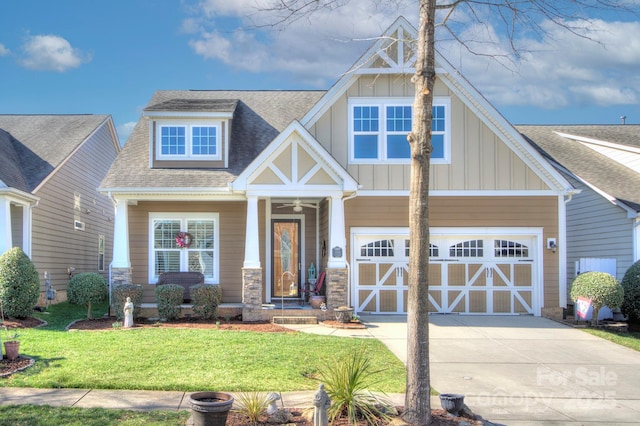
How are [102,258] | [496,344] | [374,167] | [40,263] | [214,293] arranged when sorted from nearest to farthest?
[496,344] < [214,293] < [374,167] < [40,263] < [102,258]

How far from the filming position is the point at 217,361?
→ 9281 mm

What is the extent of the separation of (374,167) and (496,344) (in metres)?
5.95

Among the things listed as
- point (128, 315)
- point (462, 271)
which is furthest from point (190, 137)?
point (462, 271)

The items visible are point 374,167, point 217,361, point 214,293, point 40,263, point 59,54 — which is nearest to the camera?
point 217,361

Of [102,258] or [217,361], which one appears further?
[102,258]

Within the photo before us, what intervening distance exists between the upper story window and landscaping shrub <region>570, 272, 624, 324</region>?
462cm

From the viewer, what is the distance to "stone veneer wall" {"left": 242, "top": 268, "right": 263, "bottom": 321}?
47.1ft

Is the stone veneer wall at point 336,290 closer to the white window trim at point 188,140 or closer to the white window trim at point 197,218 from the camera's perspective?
the white window trim at point 197,218

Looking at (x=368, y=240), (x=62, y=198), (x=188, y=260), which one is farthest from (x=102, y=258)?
(x=368, y=240)

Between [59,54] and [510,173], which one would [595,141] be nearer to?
[510,173]

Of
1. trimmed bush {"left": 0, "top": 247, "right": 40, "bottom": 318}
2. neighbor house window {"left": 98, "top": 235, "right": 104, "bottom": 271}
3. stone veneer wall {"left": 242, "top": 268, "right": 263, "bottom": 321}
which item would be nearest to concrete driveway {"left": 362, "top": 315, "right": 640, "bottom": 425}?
stone veneer wall {"left": 242, "top": 268, "right": 263, "bottom": 321}

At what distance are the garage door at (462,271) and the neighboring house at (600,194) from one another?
67.5 inches

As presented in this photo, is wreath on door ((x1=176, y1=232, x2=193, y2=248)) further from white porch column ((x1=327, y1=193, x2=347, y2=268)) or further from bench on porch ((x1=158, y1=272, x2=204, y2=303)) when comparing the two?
white porch column ((x1=327, y1=193, x2=347, y2=268))

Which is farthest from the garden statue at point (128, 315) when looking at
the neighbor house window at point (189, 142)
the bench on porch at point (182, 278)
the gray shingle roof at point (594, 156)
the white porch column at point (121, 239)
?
the gray shingle roof at point (594, 156)
